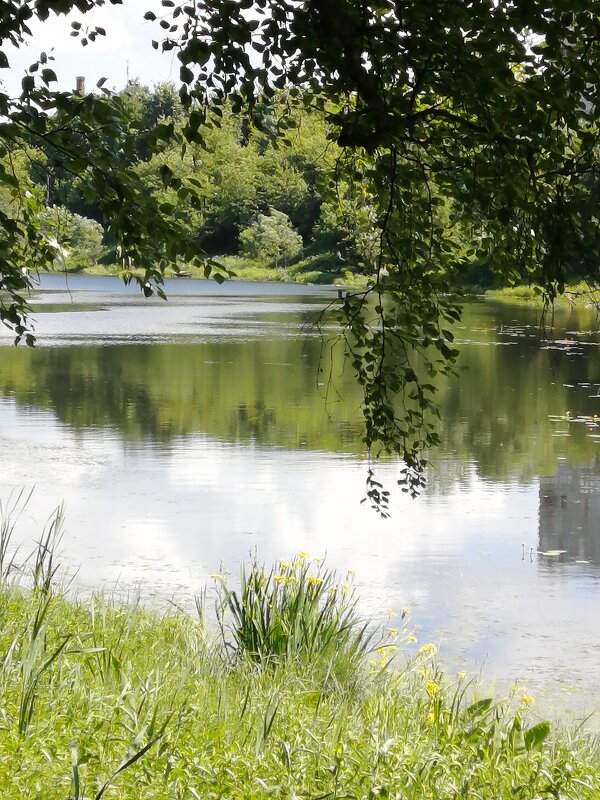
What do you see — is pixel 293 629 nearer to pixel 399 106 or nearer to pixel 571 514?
pixel 399 106

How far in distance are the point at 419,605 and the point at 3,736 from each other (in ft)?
16.0

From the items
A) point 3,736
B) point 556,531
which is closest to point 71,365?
point 556,531

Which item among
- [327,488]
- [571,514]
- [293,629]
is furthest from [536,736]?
[327,488]

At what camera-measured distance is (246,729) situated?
414cm

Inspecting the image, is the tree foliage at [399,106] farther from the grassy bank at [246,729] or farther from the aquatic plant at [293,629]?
the aquatic plant at [293,629]

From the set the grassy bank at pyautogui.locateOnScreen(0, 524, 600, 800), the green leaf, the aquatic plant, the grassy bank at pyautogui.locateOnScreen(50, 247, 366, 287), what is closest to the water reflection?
the aquatic plant

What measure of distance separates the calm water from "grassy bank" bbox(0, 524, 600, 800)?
4.31 ft

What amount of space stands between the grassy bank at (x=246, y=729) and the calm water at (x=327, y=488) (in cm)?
131

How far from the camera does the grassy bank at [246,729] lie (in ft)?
11.5

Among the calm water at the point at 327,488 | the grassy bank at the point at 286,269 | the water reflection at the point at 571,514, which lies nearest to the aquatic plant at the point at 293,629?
the calm water at the point at 327,488

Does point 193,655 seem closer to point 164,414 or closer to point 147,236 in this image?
point 147,236

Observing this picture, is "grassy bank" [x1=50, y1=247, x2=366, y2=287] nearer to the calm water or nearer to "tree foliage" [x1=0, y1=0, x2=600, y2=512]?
the calm water

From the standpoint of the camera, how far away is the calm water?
26.8 feet

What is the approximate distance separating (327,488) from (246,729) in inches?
317
